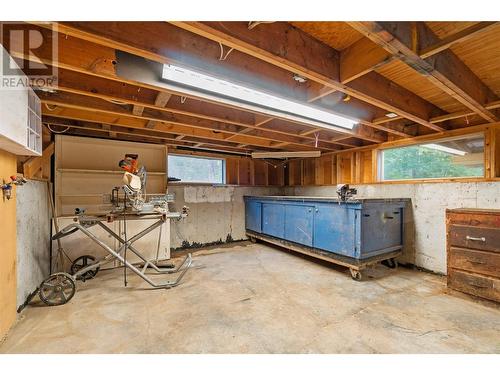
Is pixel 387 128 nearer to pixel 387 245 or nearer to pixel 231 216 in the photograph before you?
pixel 387 245

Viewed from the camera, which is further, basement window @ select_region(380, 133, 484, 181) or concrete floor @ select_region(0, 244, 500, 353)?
basement window @ select_region(380, 133, 484, 181)

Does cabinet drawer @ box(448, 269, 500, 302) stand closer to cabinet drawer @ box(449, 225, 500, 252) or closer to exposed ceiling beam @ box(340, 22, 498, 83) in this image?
cabinet drawer @ box(449, 225, 500, 252)

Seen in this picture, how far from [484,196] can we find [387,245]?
1.24 metres

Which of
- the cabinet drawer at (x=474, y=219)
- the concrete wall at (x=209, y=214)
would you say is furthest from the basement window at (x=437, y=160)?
the concrete wall at (x=209, y=214)

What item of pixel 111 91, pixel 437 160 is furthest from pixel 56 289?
pixel 437 160

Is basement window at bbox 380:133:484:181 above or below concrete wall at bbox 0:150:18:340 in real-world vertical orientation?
above

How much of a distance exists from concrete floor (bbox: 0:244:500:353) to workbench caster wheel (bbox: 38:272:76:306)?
93mm

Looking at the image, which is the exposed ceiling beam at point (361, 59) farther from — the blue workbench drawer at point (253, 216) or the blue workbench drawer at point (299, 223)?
the blue workbench drawer at point (253, 216)

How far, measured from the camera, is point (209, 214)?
470cm

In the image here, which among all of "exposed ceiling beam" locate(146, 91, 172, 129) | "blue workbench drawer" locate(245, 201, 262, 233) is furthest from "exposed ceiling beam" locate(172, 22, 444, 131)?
"blue workbench drawer" locate(245, 201, 262, 233)

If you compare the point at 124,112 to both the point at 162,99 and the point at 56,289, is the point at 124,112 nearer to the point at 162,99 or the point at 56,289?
the point at 162,99

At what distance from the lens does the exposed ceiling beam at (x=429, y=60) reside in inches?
44.8

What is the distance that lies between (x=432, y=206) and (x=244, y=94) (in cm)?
312

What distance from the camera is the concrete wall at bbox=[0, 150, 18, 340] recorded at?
1711mm
